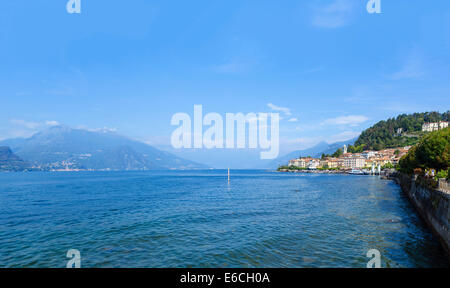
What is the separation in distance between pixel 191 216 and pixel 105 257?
12.9 m

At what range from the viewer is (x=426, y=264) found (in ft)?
47.0

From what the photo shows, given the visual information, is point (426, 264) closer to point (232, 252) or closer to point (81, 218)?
point (232, 252)

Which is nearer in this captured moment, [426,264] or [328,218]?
[426,264]

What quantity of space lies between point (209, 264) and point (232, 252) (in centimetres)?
210

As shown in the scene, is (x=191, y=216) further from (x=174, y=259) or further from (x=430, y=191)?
(x=430, y=191)

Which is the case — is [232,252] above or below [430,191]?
below

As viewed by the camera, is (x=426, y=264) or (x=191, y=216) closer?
(x=426, y=264)
